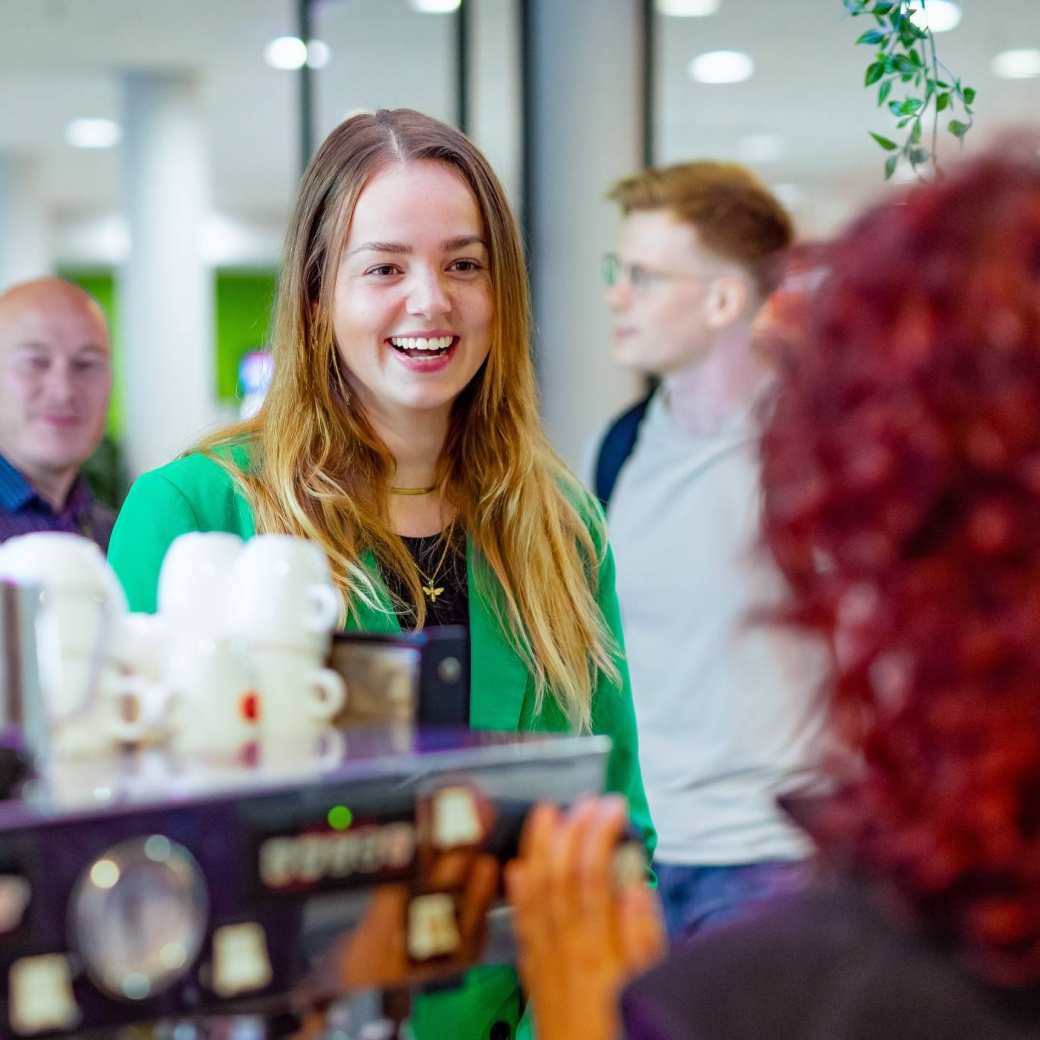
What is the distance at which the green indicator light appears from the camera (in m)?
0.95

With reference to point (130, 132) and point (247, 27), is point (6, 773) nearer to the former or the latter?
point (247, 27)

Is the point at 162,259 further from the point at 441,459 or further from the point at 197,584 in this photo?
the point at 197,584

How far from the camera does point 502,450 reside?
191 cm

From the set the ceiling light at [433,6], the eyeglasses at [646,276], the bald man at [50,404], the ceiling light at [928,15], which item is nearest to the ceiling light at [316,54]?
the ceiling light at [433,6]

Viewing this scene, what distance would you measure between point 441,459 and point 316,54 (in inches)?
179

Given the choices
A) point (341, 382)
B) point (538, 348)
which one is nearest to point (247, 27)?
point (538, 348)

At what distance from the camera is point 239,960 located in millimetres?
923

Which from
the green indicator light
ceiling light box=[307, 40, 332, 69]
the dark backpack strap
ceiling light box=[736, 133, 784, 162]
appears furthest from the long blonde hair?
ceiling light box=[736, 133, 784, 162]

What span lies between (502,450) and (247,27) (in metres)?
6.27

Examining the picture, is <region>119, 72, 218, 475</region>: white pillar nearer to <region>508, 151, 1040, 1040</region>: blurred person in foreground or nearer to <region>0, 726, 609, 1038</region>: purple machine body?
<region>0, 726, 609, 1038</region>: purple machine body

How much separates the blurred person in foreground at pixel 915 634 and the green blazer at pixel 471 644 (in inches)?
28.6

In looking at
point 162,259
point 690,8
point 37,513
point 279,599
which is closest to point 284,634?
point 279,599

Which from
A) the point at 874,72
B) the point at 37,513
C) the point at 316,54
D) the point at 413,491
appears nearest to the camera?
the point at 413,491

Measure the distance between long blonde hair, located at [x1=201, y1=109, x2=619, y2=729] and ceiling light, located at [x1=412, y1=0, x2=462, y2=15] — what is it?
4.46 metres
